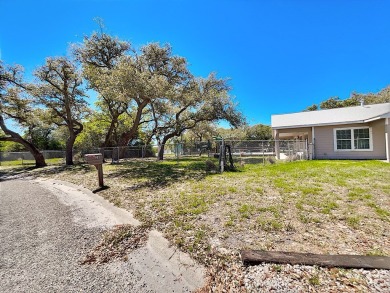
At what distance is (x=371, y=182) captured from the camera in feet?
18.7

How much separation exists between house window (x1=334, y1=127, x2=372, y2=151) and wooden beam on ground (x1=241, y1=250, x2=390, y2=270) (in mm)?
12508

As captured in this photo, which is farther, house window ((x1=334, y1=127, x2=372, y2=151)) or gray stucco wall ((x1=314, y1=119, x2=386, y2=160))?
house window ((x1=334, y1=127, x2=372, y2=151))

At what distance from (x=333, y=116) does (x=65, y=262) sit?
51.8 feet

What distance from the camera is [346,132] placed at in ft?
41.0

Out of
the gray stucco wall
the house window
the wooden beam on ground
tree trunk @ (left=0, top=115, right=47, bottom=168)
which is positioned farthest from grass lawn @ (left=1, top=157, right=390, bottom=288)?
tree trunk @ (left=0, top=115, right=47, bottom=168)

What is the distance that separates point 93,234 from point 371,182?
7030mm

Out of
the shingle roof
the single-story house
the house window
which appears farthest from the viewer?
the shingle roof

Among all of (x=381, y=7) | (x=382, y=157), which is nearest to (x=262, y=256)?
(x=382, y=157)

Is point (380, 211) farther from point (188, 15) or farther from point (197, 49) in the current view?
point (197, 49)

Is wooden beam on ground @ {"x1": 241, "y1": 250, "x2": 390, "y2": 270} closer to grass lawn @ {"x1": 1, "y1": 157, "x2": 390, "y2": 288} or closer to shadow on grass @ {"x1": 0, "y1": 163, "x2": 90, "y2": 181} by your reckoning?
grass lawn @ {"x1": 1, "y1": 157, "x2": 390, "y2": 288}

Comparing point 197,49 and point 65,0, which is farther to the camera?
point 197,49

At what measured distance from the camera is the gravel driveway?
204cm

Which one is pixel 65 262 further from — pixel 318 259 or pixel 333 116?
pixel 333 116

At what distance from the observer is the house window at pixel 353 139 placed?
11.9m
